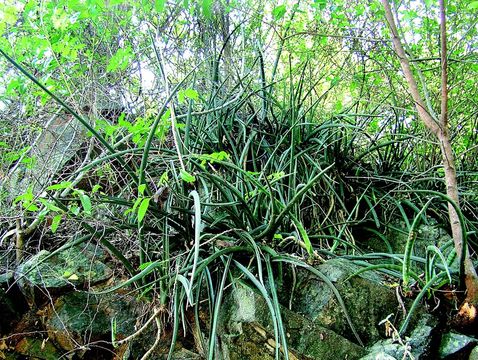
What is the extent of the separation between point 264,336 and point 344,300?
1.08 feet

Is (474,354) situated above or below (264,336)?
below

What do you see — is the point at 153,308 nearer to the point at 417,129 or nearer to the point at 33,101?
the point at 33,101

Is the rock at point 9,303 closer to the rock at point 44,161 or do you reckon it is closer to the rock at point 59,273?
the rock at point 59,273

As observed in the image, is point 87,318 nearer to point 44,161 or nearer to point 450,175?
point 44,161

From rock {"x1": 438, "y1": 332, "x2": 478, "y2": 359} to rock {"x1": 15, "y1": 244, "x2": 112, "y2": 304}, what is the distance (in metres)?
1.36

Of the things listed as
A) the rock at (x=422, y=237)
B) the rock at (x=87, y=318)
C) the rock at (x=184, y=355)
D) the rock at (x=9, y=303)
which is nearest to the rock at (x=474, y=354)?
the rock at (x=422, y=237)

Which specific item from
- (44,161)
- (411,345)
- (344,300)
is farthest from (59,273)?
(411,345)

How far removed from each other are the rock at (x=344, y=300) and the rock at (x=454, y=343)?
19cm

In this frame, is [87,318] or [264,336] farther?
[87,318]

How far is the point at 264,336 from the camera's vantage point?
1313 mm

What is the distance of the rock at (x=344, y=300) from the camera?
1361 millimetres

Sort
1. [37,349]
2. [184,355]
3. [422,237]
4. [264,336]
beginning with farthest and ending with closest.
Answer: [422,237] < [37,349] < [184,355] < [264,336]

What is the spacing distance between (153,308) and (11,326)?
2.37 feet

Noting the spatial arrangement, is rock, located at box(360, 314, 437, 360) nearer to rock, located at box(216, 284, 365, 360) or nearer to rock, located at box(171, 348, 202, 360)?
rock, located at box(216, 284, 365, 360)
